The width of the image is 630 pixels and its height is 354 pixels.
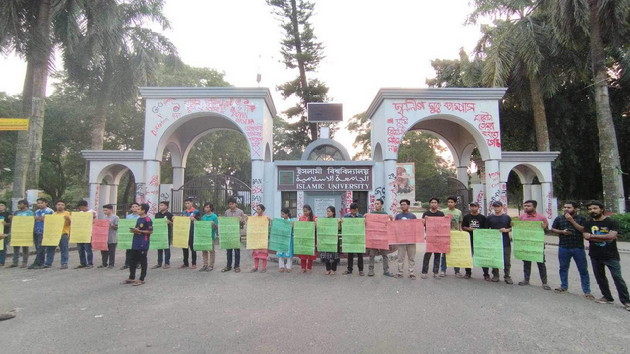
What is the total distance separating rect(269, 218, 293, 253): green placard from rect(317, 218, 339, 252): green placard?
71 centimetres

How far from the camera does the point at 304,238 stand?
8.28 meters

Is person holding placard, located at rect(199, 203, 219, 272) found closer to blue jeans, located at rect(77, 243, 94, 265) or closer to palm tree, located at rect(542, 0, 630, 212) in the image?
blue jeans, located at rect(77, 243, 94, 265)

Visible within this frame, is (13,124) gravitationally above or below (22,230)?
above

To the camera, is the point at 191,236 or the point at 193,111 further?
the point at 193,111

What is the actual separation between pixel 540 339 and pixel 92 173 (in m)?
16.1

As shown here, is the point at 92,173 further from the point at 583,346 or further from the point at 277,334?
the point at 583,346

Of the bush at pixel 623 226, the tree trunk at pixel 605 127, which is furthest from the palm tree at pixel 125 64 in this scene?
the bush at pixel 623 226

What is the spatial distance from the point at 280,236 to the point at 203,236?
1.91 metres

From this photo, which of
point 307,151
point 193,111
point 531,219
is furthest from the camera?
point 307,151

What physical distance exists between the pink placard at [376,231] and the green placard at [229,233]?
313 centimetres

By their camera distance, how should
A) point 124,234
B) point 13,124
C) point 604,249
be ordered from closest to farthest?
1. point 604,249
2. point 13,124
3. point 124,234

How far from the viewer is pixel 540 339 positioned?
4336mm

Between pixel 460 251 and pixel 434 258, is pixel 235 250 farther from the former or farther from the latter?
pixel 460 251

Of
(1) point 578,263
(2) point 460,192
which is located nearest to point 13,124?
(1) point 578,263
